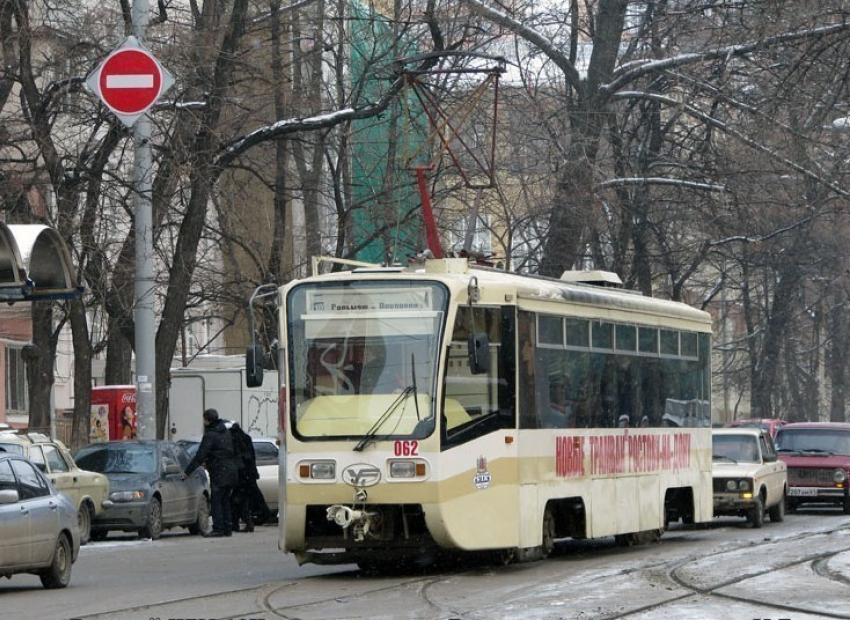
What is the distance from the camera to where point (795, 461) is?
31078mm

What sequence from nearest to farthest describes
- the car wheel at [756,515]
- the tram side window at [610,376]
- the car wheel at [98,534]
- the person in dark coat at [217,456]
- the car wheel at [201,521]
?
the tram side window at [610,376] → the person in dark coat at [217,456] → the car wheel at [756,515] → the car wheel at [98,534] → the car wheel at [201,521]

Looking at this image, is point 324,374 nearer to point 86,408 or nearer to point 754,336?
point 86,408

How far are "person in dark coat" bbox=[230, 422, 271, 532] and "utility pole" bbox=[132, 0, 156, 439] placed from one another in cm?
176

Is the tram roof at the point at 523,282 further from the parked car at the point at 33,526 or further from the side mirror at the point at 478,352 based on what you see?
the parked car at the point at 33,526

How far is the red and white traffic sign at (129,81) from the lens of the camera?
24.8m

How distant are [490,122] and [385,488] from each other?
1726 cm

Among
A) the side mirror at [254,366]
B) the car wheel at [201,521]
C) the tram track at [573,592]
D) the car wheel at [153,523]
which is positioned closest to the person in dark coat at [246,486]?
the car wheel at [201,521]

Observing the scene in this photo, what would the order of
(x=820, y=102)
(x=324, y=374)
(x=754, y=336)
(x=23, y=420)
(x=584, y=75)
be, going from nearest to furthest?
1. (x=324, y=374)
2. (x=820, y=102)
3. (x=584, y=75)
4. (x=23, y=420)
5. (x=754, y=336)

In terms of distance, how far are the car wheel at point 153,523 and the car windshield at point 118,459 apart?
26.3 inches

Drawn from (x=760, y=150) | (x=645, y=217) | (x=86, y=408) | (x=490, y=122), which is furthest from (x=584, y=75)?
(x=86, y=408)

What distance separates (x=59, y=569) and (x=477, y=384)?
4.32m

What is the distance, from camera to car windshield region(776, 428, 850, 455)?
31.5 metres

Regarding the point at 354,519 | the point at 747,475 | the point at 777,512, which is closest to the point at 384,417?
the point at 354,519

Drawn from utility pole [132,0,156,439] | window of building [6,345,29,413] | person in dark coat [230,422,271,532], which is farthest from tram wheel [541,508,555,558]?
window of building [6,345,29,413]
